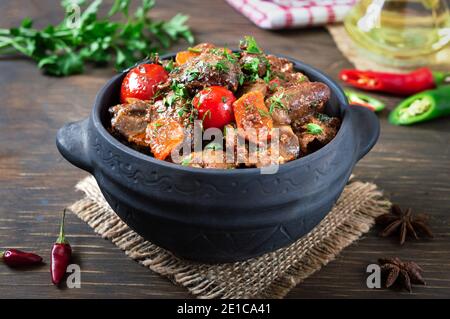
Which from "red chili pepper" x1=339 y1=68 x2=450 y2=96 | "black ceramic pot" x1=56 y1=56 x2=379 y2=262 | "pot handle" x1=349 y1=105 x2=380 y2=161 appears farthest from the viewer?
"red chili pepper" x1=339 y1=68 x2=450 y2=96

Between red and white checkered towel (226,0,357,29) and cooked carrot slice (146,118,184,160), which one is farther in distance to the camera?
red and white checkered towel (226,0,357,29)

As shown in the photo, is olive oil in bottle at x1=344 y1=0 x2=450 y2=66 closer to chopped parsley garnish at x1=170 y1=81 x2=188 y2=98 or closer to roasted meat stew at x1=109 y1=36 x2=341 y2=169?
roasted meat stew at x1=109 y1=36 x2=341 y2=169

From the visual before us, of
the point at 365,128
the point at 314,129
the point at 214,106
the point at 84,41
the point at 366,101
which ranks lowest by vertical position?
the point at 366,101

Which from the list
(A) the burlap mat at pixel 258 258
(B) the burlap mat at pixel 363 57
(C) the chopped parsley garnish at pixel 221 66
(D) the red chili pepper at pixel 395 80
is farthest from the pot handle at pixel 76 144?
(B) the burlap mat at pixel 363 57

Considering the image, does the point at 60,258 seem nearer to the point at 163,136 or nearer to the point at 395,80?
the point at 163,136

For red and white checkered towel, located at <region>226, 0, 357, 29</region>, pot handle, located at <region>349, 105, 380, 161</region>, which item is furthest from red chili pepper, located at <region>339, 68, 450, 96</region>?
pot handle, located at <region>349, 105, 380, 161</region>

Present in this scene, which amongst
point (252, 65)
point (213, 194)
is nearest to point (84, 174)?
point (252, 65)
